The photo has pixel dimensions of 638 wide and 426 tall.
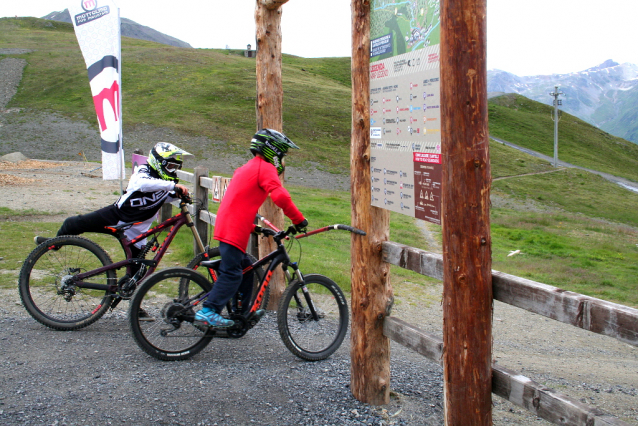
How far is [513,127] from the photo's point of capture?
7275 centimetres

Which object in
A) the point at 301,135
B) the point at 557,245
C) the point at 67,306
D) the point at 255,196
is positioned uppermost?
the point at 301,135

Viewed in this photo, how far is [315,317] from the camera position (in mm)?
5453

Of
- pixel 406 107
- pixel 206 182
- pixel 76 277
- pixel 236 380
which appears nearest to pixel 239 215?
pixel 236 380

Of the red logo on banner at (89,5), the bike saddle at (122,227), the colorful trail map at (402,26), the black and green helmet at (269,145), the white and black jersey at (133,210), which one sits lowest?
the bike saddle at (122,227)

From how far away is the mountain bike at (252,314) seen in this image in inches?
201

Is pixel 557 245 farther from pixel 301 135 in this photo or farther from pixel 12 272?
pixel 301 135

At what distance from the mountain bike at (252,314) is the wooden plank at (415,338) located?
47.1 inches

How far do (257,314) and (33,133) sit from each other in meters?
35.4

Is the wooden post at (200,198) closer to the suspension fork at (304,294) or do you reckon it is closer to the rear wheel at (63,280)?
the rear wheel at (63,280)

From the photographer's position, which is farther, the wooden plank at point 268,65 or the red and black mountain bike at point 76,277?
the wooden plank at point 268,65

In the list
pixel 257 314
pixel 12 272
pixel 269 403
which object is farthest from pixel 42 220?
pixel 269 403

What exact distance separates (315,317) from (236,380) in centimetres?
108

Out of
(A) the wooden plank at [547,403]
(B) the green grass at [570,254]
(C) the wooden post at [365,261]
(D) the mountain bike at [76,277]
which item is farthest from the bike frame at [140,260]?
(B) the green grass at [570,254]

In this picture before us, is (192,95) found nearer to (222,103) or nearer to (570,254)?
(222,103)
